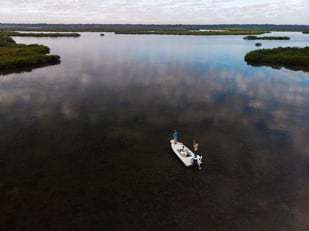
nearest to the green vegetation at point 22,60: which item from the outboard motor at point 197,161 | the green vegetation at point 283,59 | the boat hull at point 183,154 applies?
the boat hull at point 183,154

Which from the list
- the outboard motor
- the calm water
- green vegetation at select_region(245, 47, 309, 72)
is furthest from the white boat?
green vegetation at select_region(245, 47, 309, 72)

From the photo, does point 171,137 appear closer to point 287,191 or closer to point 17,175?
point 287,191

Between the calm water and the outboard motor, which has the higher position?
the outboard motor

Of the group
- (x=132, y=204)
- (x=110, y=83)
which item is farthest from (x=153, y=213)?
(x=110, y=83)

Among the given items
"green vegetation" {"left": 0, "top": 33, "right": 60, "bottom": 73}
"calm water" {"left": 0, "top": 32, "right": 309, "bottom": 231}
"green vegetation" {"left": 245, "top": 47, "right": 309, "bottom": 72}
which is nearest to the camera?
"calm water" {"left": 0, "top": 32, "right": 309, "bottom": 231}

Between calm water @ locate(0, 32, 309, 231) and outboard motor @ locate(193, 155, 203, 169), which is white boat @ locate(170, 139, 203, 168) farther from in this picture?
calm water @ locate(0, 32, 309, 231)

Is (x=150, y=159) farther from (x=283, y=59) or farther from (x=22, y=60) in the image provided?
(x=283, y=59)

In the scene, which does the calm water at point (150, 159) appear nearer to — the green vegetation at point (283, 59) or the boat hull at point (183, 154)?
the boat hull at point (183, 154)
